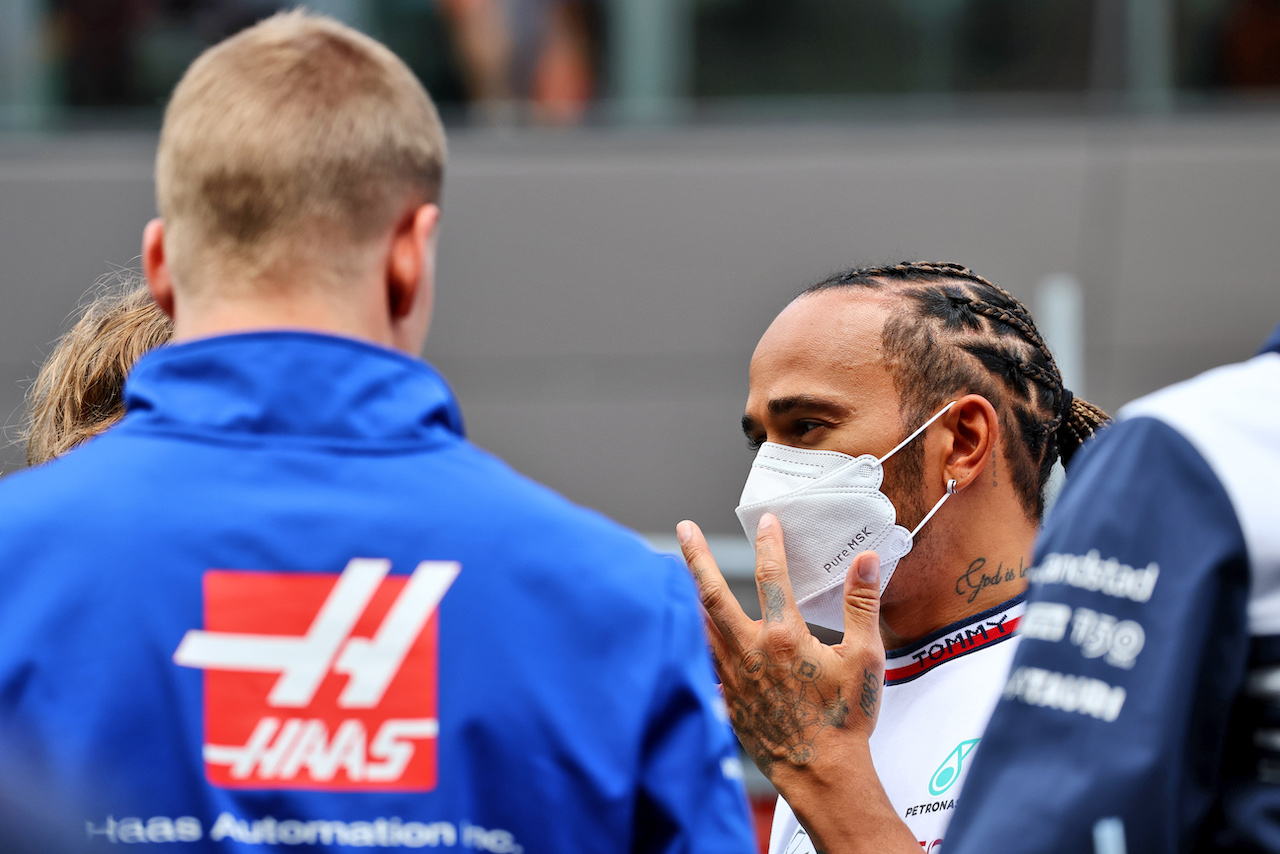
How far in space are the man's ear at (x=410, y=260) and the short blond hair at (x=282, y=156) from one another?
0.07 ft

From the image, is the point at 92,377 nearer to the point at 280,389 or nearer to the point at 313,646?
the point at 280,389

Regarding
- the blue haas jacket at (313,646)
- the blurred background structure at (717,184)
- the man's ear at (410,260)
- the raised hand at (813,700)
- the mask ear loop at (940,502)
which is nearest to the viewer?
the blue haas jacket at (313,646)

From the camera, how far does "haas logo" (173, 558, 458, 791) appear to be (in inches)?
51.5

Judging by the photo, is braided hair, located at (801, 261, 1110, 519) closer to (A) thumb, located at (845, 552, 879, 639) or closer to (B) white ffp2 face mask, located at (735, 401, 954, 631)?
(B) white ffp2 face mask, located at (735, 401, 954, 631)

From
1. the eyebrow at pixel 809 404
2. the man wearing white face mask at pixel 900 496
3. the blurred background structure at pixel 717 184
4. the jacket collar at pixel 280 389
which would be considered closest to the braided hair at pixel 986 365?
the man wearing white face mask at pixel 900 496

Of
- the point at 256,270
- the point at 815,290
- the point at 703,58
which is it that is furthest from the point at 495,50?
the point at 256,270

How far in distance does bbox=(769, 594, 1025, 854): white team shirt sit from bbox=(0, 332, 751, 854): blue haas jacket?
1.08m

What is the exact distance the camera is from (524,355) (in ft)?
30.1

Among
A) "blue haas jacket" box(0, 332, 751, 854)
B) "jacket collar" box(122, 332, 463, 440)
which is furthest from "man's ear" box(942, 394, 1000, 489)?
"jacket collar" box(122, 332, 463, 440)

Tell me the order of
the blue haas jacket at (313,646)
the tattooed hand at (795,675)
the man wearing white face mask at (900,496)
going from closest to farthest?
the blue haas jacket at (313,646) → the tattooed hand at (795,675) → the man wearing white face mask at (900,496)

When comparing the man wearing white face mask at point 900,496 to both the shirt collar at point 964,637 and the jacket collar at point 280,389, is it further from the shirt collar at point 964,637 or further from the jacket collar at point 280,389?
the jacket collar at point 280,389

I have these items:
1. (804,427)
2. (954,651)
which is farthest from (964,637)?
(804,427)

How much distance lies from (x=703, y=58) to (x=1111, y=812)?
27.2 feet

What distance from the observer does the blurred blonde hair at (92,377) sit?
8.05 ft
